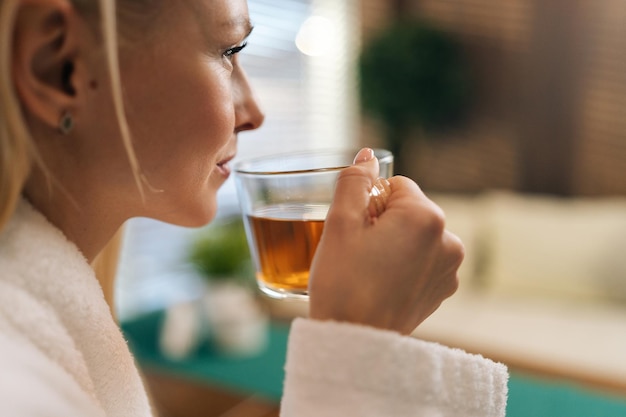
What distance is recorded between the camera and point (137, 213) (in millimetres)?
572

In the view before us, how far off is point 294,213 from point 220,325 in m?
1.47

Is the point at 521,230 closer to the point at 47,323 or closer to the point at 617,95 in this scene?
the point at 617,95

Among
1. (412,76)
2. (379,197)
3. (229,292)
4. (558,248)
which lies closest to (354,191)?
(379,197)

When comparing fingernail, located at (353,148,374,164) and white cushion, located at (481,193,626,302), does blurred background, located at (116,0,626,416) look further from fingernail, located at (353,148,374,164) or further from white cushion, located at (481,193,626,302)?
fingernail, located at (353,148,374,164)

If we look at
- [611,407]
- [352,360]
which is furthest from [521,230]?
[352,360]

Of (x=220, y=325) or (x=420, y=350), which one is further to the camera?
(x=220, y=325)

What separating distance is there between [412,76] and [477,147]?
1.82 feet

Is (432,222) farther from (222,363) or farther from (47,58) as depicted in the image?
(222,363)

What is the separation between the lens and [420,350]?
1.45 feet

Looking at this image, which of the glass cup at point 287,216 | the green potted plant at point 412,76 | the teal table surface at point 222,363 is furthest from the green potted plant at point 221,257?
the glass cup at point 287,216

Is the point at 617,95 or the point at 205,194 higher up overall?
the point at 205,194

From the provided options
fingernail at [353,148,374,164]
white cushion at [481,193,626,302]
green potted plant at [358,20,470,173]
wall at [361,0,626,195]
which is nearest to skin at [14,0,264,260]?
fingernail at [353,148,374,164]

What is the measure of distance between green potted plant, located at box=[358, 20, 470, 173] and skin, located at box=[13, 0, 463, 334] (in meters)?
2.57

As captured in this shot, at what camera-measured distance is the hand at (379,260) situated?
1.49 ft
